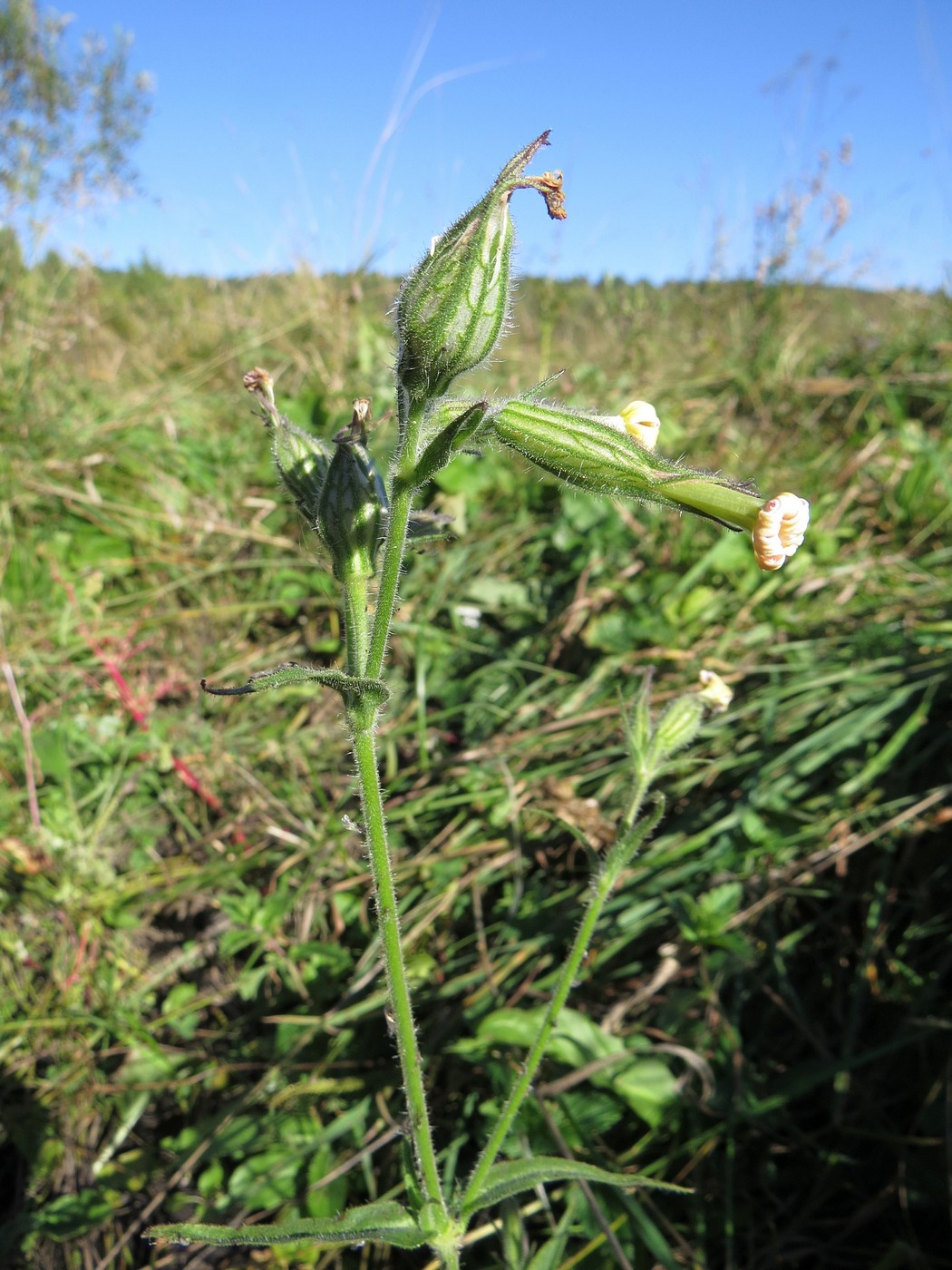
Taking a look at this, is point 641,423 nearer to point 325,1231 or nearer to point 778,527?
point 778,527

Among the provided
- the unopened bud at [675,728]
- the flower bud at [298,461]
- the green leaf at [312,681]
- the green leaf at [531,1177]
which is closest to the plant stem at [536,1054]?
the green leaf at [531,1177]

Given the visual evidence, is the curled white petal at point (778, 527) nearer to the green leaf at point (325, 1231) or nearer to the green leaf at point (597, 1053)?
the green leaf at point (325, 1231)

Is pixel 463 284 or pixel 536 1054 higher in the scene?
pixel 463 284

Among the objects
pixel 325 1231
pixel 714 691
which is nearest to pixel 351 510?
pixel 714 691

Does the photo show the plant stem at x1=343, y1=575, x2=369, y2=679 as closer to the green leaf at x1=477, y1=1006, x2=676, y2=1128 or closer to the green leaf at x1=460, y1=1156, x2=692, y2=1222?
the green leaf at x1=460, y1=1156, x2=692, y2=1222

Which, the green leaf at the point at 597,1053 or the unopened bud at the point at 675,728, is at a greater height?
the unopened bud at the point at 675,728

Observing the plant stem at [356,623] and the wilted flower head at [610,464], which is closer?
the wilted flower head at [610,464]

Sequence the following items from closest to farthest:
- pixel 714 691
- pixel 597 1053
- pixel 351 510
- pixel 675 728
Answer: pixel 351 510
pixel 675 728
pixel 714 691
pixel 597 1053
